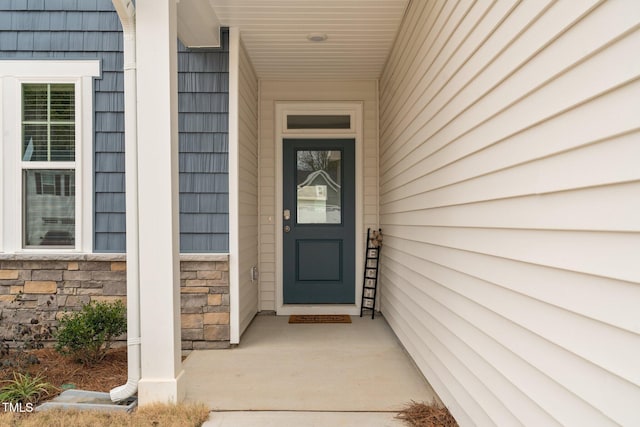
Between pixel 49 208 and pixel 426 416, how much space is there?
3295mm

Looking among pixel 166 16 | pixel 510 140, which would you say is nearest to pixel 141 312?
pixel 166 16

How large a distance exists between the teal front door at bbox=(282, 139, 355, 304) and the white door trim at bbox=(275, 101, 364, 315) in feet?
0.18

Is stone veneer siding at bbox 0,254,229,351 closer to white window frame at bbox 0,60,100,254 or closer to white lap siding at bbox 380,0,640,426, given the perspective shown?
white window frame at bbox 0,60,100,254

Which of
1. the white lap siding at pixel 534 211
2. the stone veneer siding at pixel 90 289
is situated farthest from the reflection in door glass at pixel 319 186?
the white lap siding at pixel 534 211

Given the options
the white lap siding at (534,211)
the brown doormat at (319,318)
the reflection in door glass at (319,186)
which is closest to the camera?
the white lap siding at (534,211)

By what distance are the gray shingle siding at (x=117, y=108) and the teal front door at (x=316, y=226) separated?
1479 mm

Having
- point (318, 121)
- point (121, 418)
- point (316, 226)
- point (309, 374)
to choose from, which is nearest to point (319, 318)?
point (316, 226)

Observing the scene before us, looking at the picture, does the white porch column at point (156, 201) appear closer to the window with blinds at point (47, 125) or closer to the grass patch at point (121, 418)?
the grass patch at point (121, 418)

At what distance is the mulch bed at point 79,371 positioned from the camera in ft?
10.0

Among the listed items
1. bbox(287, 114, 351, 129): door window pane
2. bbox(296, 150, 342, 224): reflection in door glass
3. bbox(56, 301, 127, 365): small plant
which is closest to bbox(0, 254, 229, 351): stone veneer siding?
bbox(56, 301, 127, 365): small plant

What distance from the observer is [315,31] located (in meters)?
3.88

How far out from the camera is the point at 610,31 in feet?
3.51

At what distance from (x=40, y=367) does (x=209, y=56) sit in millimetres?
2680

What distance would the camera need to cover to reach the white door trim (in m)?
5.23
